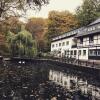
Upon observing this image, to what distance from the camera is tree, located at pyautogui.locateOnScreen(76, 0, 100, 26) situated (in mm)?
89081

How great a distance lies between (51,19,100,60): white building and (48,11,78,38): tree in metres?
8.76

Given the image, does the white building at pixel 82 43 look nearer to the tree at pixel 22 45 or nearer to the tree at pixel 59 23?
the tree at pixel 59 23

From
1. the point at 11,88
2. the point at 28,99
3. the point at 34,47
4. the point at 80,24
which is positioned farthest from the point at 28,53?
the point at 28,99

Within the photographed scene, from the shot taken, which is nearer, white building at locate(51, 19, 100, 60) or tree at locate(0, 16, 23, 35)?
tree at locate(0, 16, 23, 35)

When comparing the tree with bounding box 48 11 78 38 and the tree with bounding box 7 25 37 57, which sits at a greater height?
the tree with bounding box 48 11 78 38

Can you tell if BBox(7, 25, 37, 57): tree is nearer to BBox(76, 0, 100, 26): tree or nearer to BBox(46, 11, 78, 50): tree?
BBox(46, 11, 78, 50): tree

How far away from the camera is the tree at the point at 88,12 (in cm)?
8908

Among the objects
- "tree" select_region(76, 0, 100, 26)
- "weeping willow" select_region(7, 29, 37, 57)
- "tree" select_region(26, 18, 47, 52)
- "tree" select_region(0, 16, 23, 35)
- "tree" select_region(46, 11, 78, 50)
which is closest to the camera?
"tree" select_region(0, 16, 23, 35)

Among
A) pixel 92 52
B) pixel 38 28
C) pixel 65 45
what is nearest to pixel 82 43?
pixel 92 52

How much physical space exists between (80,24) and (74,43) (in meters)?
21.3

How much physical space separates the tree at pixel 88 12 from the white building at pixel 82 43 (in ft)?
39.7

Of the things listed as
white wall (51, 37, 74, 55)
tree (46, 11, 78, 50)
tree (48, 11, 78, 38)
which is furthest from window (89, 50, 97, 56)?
tree (48, 11, 78, 38)

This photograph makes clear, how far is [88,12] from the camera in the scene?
298 feet

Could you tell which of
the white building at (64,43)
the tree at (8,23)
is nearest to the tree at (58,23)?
the white building at (64,43)
